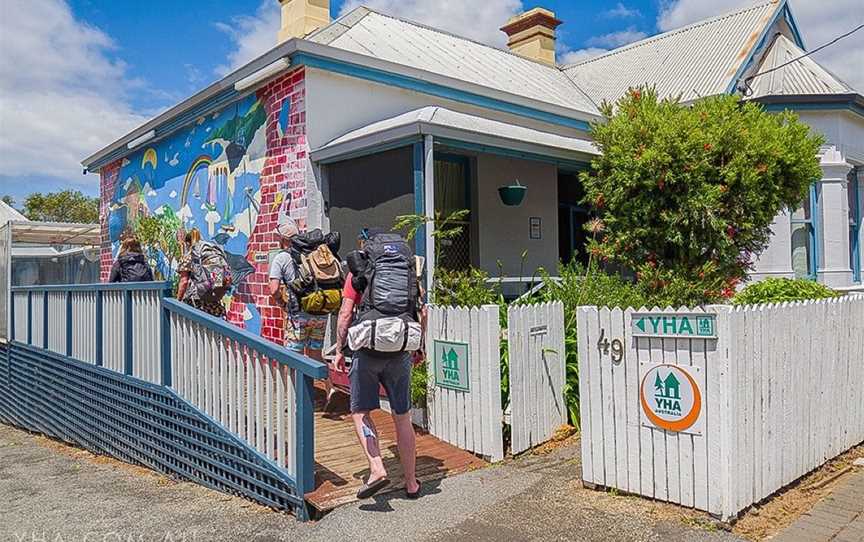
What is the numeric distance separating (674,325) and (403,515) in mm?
2096

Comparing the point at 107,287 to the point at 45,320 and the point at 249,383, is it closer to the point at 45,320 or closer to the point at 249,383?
the point at 45,320

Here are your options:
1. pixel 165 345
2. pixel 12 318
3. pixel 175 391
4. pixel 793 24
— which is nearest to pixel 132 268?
pixel 165 345

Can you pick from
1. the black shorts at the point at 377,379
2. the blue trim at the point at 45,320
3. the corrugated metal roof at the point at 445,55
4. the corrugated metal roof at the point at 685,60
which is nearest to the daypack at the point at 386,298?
the black shorts at the point at 377,379

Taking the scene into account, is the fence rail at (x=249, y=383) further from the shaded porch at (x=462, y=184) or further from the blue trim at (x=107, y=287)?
the shaded porch at (x=462, y=184)

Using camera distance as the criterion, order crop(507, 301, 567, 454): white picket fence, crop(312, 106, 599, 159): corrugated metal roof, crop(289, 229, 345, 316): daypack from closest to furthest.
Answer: crop(507, 301, 567, 454): white picket fence, crop(289, 229, 345, 316): daypack, crop(312, 106, 599, 159): corrugated metal roof

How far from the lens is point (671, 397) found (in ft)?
14.1

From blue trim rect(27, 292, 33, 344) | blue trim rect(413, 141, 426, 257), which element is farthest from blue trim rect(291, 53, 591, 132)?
blue trim rect(27, 292, 33, 344)

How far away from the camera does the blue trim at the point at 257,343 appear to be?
14.1ft

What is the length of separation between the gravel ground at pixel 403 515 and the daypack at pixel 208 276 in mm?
2235

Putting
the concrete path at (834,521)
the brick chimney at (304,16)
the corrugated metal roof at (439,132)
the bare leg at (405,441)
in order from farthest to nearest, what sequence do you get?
the brick chimney at (304,16) → the corrugated metal roof at (439,132) → the bare leg at (405,441) → the concrete path at (834,521)

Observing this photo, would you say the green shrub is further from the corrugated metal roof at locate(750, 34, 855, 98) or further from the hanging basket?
the corrugated metal roof at locate(750, 34, 855, 98)

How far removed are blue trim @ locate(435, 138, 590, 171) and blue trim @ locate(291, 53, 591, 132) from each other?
1380 millimetres

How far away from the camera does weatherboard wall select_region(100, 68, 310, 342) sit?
26.0ft

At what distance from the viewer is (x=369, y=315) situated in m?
4.45
